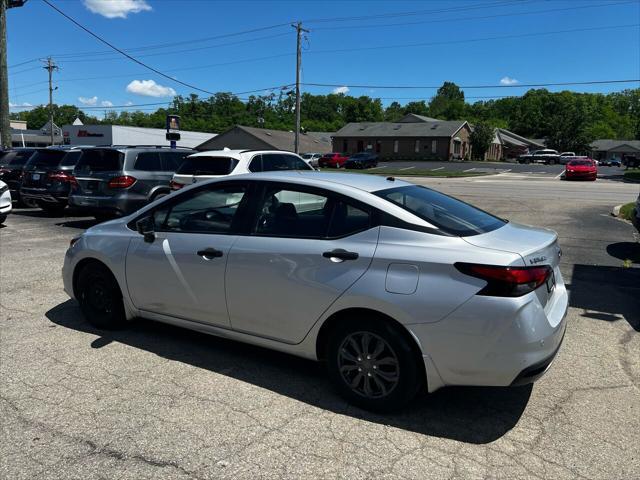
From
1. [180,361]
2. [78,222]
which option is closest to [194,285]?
[180,361]

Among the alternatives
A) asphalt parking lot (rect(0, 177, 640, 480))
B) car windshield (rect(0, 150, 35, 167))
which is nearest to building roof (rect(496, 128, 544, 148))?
car windshield (rect(0, 150, 35, 167))

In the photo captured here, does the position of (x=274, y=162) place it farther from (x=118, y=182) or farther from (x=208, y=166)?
(x=118, y=182)

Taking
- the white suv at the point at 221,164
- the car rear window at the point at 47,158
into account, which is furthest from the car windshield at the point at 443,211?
the car rear window at the point at 47,158

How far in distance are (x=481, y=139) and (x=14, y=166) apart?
69879 mm

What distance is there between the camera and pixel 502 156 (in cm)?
8806

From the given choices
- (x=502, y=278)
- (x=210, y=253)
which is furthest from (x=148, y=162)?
(x=502, y=278)

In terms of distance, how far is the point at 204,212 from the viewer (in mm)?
4383

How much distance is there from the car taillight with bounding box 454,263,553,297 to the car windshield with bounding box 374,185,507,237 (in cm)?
36

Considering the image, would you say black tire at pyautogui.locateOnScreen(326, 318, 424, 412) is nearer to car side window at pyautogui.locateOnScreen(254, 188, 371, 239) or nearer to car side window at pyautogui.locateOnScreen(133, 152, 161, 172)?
car side window at pyautogui.locateOnScreen(254, 188, 371, 239)

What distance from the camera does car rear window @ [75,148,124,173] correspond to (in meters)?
11.2

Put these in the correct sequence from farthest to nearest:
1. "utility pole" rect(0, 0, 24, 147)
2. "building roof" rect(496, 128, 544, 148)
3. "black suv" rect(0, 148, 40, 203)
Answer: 1. "building roof" rect(496, 128, 544, 148)
2. "utility pole" rect(0, 0, 24, 147)
3. "black suv" rect(0, 148, 40, 203)

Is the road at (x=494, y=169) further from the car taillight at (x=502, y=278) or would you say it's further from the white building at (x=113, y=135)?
the car taillight at (x=502, y=278)

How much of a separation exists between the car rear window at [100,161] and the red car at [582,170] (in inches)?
1307

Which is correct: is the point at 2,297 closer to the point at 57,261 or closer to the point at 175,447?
the point at 57,261
